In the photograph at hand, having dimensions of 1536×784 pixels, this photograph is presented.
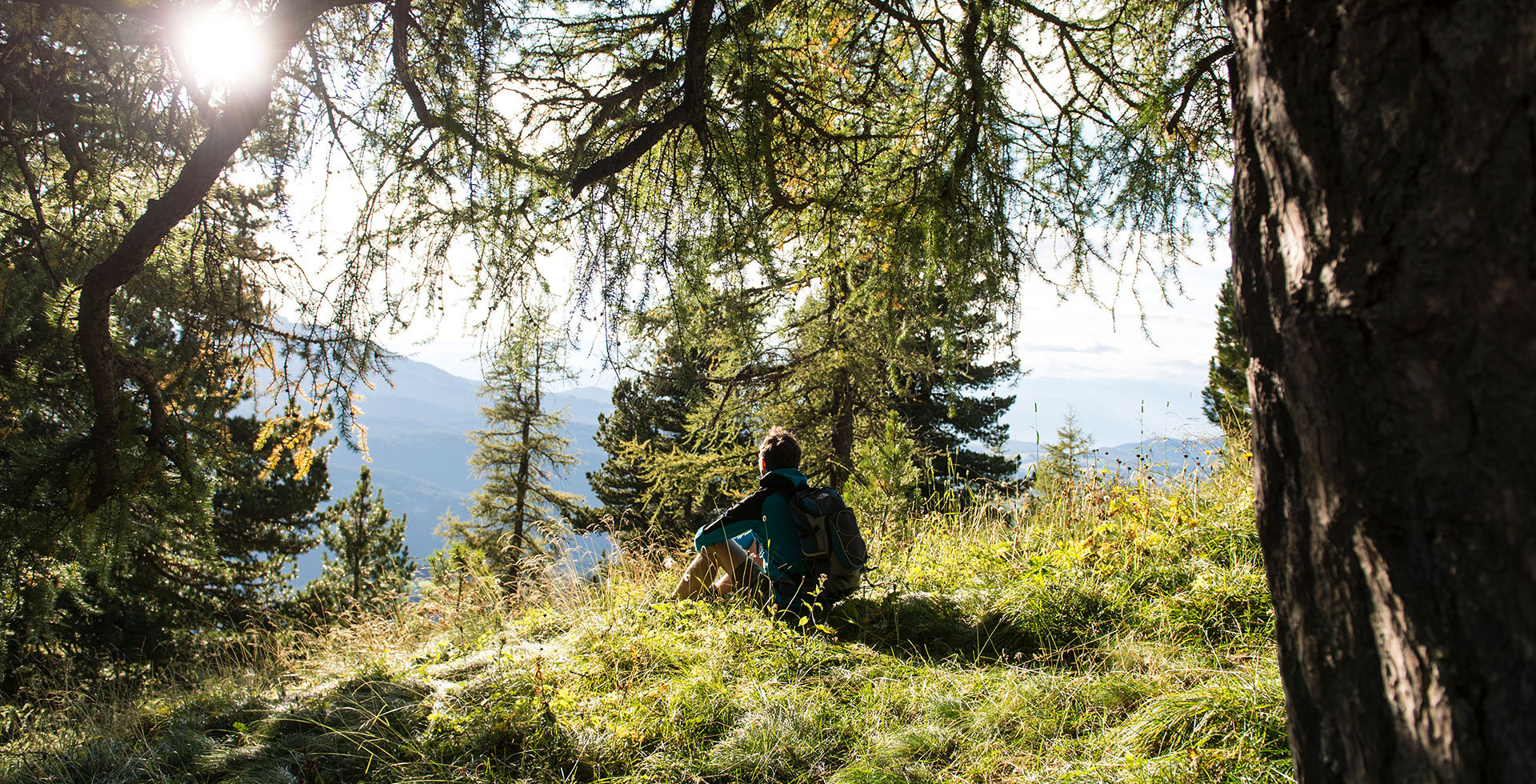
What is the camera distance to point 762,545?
13.4ft

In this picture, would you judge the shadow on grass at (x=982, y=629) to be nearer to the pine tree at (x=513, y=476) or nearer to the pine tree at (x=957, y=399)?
the pine tree at (x=957, y=399)

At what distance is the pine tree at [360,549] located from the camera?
14.8 meters

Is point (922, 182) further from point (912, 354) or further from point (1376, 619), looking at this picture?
point (912, 354)

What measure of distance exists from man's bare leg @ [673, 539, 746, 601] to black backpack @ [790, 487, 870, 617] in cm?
45

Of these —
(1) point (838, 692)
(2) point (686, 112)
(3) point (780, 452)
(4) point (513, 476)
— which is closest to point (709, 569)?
(3) point (780, 452)

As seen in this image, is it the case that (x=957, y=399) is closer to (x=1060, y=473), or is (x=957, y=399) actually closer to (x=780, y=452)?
(x=1060, y=473)

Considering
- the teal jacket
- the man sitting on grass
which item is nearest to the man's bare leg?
the man sitting on grass

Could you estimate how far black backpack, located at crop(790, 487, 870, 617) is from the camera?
381 centimetres

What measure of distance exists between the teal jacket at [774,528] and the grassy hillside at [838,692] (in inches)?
11.1

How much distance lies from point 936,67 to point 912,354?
536 centimetres

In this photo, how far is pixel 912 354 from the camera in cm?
916

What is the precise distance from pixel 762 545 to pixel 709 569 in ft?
1.38

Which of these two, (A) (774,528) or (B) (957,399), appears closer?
(A) (774,528)

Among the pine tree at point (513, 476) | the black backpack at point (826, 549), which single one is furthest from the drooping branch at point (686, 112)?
the pine tree at point (513, 476)
